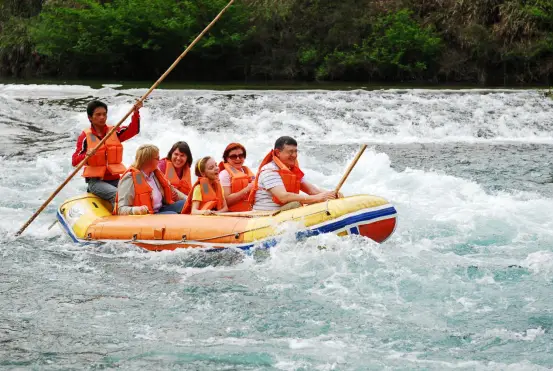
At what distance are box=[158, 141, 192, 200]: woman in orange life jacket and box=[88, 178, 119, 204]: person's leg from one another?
525 mm

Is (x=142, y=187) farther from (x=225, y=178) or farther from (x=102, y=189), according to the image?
(x=225, y=178)

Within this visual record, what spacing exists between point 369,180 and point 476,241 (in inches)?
132

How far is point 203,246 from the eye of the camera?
23.1 feet

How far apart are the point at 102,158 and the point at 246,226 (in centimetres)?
185

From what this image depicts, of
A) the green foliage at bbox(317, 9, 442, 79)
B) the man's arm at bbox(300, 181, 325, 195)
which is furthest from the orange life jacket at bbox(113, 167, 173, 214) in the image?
the green foliage at bbox(317, 9, 442, 79)

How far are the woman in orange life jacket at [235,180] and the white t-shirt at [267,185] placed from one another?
0.88ft

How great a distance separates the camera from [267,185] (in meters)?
7.43

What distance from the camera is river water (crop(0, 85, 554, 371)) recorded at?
5.09m

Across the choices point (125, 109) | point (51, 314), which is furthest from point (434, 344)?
point (125, 109)

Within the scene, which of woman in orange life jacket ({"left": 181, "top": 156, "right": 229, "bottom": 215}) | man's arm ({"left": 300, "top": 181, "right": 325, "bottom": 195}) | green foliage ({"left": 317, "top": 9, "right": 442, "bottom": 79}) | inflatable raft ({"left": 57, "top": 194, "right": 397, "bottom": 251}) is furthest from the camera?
green foliage ({"left": 317, "top": 9, "right": 442, "bottom": 79})

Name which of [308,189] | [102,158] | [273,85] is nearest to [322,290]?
[308,189]

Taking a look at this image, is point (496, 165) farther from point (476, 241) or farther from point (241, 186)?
point (241, 186)

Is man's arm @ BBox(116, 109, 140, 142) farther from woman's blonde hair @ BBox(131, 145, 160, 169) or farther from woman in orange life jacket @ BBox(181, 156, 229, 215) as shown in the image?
woman in orange life jacket @ BBox(181, 156, 229, 215)

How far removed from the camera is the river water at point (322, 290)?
5090 millimetres
